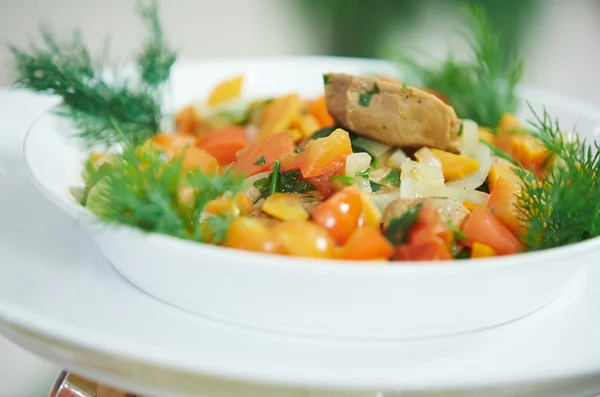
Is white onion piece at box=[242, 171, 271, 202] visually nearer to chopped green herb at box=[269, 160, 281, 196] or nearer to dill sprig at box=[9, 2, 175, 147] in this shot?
chopped green herb at box=[269, 160, 281, 196]

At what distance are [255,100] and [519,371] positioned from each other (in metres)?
1.81

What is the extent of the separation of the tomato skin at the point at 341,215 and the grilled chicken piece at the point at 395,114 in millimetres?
457

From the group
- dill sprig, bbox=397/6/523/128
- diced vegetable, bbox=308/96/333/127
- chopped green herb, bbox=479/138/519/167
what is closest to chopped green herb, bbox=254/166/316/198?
chopped green herb, bbox=479/138/519/167

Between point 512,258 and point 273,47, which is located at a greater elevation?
point 512,258

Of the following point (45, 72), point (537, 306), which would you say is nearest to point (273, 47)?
point (45, 72)

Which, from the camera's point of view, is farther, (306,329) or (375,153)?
(375,153)

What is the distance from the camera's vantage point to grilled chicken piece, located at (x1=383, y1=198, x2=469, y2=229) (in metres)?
1.67

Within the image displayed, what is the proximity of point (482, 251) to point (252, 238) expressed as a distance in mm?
557

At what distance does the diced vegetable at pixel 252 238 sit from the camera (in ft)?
4.98

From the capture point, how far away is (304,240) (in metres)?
1.51

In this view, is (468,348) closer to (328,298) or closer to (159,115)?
(328,298)

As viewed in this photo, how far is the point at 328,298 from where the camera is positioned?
Answer: 1392mm

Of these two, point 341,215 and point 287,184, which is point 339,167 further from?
point 341,215

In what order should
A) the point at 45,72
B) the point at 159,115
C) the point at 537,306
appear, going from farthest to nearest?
the point at 159,115 → the point at 45,72 → the point at 537,306
